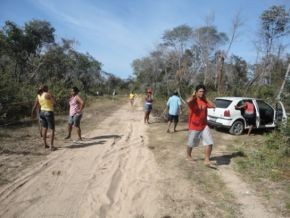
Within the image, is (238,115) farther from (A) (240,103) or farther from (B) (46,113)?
(B) (46,113)

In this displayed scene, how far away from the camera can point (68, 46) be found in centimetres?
4906

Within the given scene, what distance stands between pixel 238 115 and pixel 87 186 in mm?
8567

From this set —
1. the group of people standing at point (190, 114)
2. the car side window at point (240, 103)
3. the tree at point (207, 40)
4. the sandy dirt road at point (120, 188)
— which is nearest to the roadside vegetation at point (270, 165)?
the sandy dirt road at point (120, 188)

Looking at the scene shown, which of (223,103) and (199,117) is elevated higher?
(223,103)

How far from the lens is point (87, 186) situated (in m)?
6.61

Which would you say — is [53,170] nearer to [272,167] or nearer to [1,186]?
[1,186]

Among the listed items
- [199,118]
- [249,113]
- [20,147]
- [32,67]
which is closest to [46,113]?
[20,147]

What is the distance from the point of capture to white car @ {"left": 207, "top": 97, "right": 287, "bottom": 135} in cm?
1351

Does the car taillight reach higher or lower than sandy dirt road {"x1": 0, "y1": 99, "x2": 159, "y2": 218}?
higher

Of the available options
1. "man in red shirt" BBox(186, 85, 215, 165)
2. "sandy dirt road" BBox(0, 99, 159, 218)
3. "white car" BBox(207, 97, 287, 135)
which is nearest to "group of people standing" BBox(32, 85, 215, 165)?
"man in red shirt" BBox(186, 85, 215, 165)

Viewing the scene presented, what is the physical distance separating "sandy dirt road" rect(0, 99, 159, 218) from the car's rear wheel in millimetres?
4871

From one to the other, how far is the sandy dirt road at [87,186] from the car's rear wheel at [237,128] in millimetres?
4871

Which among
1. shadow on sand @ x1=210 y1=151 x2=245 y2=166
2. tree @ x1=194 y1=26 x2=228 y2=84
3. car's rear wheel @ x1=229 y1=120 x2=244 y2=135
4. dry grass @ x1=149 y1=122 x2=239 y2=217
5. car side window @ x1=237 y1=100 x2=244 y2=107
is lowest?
dry grass @ x1=149 y1=122 x2=239 y2=217

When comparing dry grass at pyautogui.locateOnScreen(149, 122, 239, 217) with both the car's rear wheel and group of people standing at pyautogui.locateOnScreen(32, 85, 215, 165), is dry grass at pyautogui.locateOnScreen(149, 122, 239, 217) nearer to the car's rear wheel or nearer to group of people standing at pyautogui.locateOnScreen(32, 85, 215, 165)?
group of people standing at pyautogui.locateOnScreen(32, 85, 215, 165)
